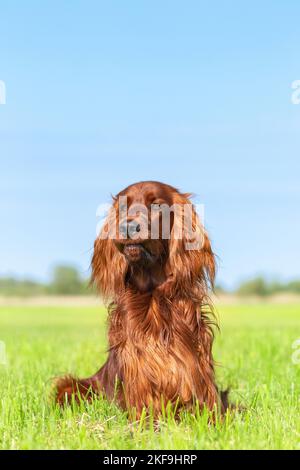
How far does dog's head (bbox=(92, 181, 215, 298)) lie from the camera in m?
5.07

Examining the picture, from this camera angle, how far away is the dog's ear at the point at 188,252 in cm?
539

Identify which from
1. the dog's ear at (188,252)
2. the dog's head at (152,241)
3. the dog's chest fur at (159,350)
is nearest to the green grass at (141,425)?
the dog's chest fur at (159,350)

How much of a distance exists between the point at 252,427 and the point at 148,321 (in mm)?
1159

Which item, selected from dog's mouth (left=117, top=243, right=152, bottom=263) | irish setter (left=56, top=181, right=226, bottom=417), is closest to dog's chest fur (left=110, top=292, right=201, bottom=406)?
irish setter (left=56, top=181, right=226, bottom=417)

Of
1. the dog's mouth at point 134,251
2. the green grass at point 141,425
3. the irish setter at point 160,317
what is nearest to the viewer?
the green grass at point 141,425

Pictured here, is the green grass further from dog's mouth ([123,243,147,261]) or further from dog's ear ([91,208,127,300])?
dog's mouth ([123,243,147,261])

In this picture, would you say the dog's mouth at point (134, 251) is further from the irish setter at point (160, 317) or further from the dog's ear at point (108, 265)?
the dog's ear at point (108, 265)

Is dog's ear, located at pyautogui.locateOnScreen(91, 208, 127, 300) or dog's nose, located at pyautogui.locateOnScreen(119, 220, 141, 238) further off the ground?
dog's nose, located at pyautogui.locateOnScreen(119, 220, 141, 238)

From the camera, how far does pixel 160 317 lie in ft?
17.5

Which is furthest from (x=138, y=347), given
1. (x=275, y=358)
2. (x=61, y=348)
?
(x=61, y=348)

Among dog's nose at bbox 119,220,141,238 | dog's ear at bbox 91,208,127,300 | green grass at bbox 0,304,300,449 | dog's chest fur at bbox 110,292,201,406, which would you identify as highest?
dog's nose at bbox 119,220,141,238

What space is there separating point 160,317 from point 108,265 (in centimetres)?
68

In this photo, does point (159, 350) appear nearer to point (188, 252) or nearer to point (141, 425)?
point (141, 425)

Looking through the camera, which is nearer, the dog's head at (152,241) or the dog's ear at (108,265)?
the dog's head at (152,241)
